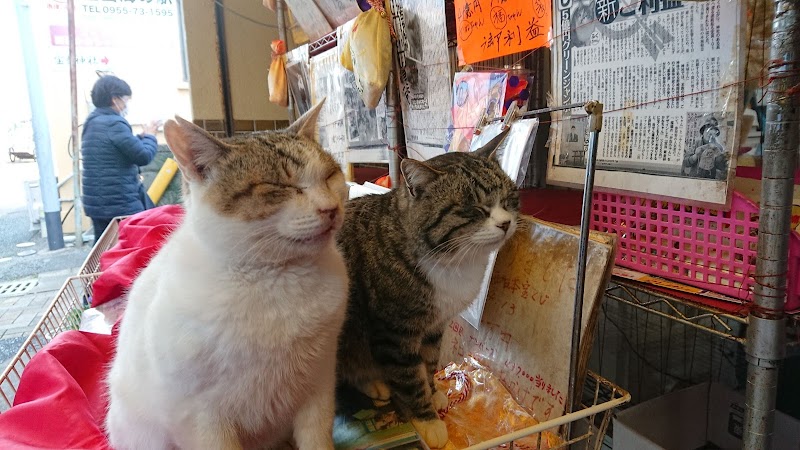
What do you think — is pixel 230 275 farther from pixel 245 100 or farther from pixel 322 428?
pixel 245 100

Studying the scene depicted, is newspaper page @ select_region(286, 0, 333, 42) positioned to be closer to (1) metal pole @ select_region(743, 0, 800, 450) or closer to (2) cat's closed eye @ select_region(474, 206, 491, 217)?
(2) cat's closed eye @ select_region(474, 206, 491, 217)

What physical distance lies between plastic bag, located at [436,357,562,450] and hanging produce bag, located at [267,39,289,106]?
1561 millimetres

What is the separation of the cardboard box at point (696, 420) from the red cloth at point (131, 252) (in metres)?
1.15

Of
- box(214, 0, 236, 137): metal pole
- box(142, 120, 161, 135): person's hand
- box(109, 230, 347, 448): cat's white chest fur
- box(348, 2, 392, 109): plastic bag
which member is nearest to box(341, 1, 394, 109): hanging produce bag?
box(348, 2, 392, 109): plastic bag

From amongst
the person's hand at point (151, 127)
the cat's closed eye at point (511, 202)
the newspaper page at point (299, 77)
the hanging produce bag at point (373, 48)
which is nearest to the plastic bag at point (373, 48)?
the hanging produce bag at point (373, 48)

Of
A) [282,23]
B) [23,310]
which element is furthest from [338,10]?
[23,310]

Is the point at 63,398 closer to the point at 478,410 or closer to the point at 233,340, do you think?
the point at 233,340

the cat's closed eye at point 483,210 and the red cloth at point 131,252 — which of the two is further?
the red cloth at point 131,252

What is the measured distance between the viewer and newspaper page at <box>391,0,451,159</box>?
118cm

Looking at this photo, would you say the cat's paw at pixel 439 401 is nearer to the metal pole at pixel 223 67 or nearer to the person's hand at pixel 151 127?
the metal pole at pixel 223 67

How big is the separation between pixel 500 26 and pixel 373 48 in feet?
1.32

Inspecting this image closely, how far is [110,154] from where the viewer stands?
2.38 meters

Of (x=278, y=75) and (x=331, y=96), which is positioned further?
(x=278, y=75)

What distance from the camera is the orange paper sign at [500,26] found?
0.92 metres
